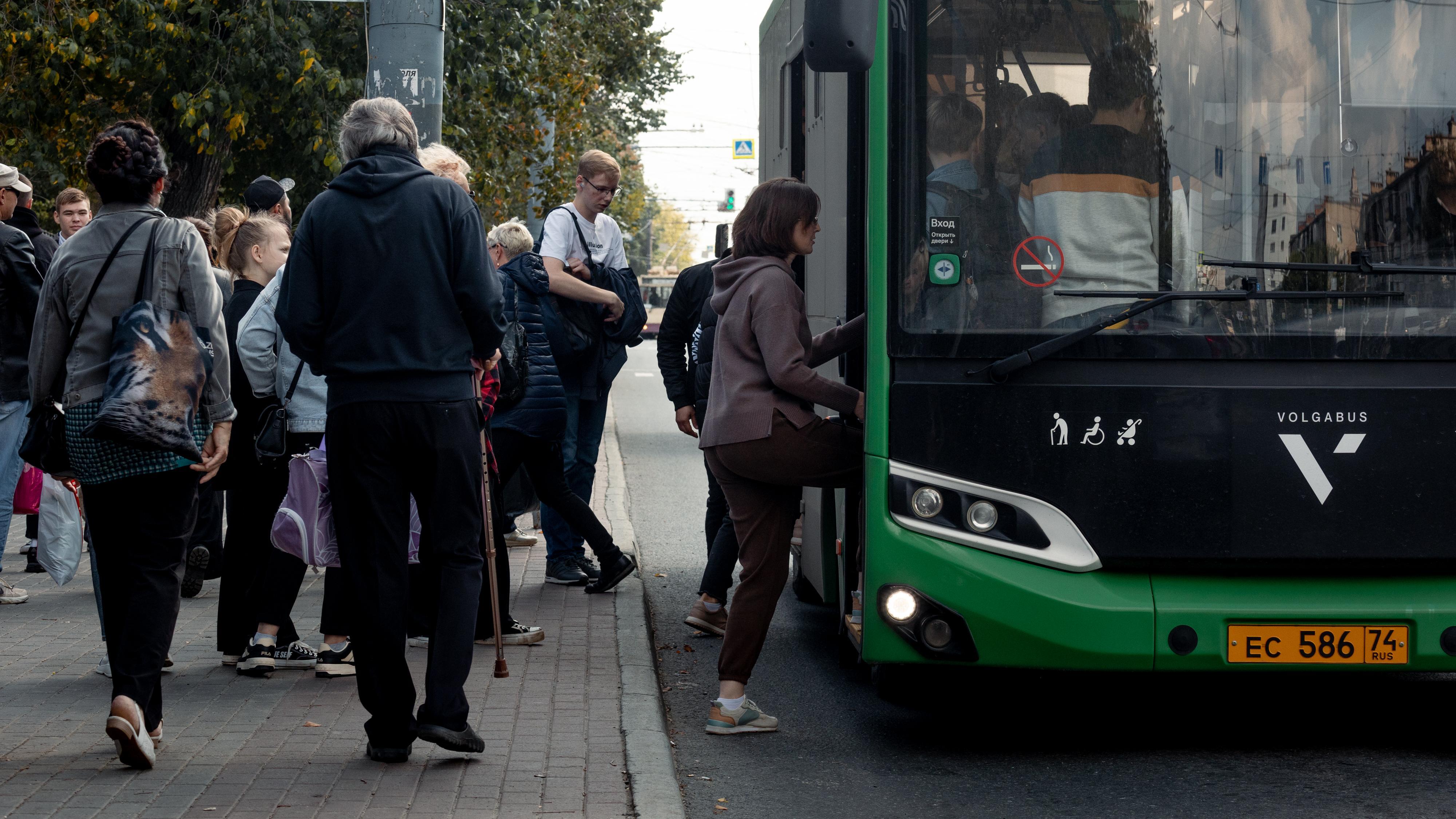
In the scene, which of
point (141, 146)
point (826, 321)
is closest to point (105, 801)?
point (141, 146)

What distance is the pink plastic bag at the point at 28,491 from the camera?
27.9 feet

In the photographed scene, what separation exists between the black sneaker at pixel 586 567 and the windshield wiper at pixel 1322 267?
4273 millimetres

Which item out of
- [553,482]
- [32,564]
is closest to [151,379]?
[553,482]

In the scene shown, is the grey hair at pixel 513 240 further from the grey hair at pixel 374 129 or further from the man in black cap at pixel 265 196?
the grey hair at pixel 374 129

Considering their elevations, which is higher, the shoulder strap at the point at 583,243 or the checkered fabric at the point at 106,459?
the shoulder strap at the point at 583,243

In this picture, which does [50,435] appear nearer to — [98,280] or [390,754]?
[98,280]

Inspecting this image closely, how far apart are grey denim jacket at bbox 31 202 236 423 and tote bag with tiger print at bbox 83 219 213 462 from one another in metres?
0.03

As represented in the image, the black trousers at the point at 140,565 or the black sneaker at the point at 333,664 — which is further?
the black sneaker at the point at 333,664

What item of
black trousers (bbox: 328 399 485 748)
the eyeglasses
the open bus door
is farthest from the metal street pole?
black trousers (bbox: 328 399 485 748)

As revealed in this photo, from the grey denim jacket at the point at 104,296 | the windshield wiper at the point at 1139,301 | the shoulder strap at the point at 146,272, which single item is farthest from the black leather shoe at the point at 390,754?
the windshield wiper at the point at 1139,301

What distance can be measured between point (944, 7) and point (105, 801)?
328cm

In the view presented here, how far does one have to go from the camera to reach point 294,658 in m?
6.29

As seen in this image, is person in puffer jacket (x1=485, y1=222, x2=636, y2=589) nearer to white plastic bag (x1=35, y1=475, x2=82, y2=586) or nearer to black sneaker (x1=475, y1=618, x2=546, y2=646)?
black sneaker (x1=475, y1=618, x2=546, y2=646)

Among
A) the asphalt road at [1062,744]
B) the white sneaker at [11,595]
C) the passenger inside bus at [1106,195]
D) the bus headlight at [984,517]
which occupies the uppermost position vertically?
the passenger inside bus at [1106,195]
